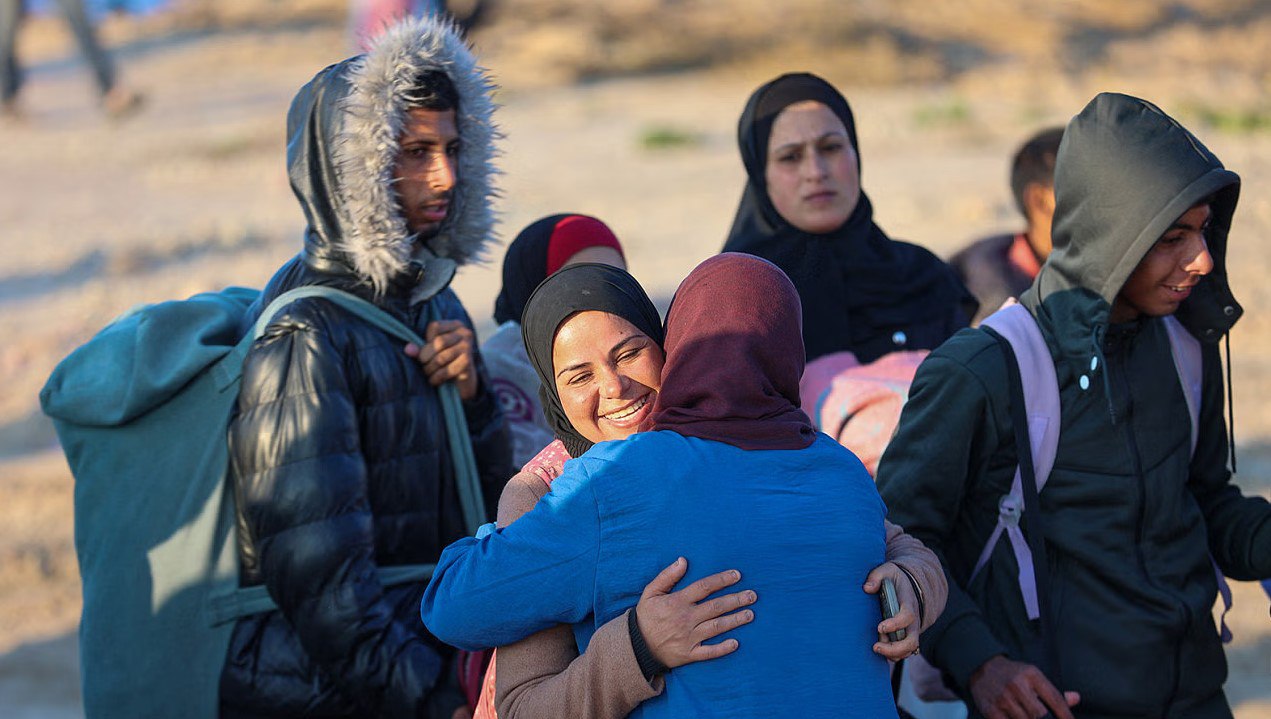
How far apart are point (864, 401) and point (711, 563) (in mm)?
1502

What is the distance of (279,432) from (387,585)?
396 mm

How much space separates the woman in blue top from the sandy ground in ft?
9.11

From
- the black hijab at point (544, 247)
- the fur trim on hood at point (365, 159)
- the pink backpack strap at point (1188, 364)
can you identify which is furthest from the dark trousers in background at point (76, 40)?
the pink backpack strap at point (1188, 364)

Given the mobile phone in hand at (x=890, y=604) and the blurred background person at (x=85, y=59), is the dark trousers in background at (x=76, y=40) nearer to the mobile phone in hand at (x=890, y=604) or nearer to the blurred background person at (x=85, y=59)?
the blurred background person at (x=85, y=59)

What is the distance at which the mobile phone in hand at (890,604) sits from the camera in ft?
6.55

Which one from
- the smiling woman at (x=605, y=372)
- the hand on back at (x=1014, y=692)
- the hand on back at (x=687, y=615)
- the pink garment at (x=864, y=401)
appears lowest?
the hand on back at (x=1014, y=692)

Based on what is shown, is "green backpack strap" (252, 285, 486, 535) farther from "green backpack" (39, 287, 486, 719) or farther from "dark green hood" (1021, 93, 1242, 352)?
"dark green hood" (1021, 93, 1242, 352)

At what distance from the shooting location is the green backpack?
9.21 feet

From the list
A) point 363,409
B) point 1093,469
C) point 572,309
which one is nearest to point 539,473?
point 572,309

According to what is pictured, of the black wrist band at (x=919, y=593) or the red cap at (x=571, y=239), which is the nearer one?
the black wrist band at (x=919, y=593)

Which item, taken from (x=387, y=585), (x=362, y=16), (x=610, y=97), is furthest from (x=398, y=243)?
(x=610, y=97)

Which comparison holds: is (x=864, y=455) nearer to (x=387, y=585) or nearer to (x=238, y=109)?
(x=387, y=585)

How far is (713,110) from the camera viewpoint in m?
15.1

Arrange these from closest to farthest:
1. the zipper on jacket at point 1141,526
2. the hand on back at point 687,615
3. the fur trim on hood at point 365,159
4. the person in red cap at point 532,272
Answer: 1. the hand on back at point 687,615
2. the zipper on jacket at point 1141,526
3. the fur trim on hood at point 365,159
4. the person in red cap at point 532,272
